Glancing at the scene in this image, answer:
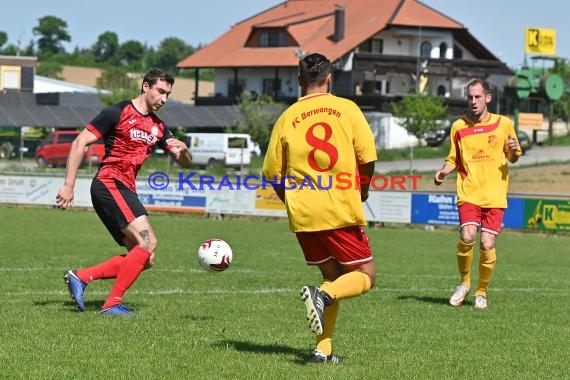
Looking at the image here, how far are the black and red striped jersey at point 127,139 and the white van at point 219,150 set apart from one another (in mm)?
39470

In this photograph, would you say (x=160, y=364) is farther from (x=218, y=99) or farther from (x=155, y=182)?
(x=218, y=99)

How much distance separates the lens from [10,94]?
254 ft

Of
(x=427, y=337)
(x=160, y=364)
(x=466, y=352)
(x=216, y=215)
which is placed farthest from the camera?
(x=216, y=215)

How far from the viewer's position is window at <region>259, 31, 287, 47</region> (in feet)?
266

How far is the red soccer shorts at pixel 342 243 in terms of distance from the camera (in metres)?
7.06

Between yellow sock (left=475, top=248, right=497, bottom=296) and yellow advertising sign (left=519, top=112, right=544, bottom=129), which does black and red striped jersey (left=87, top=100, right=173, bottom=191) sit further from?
yellow advertising sign (left=519, top=112, right=544, bottom=129)

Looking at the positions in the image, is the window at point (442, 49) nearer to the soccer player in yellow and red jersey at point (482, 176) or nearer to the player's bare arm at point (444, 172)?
the soccer player in yellow and red jersey at point (482, 176)

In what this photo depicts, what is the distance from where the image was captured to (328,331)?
715 cm

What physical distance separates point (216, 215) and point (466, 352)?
899 inches

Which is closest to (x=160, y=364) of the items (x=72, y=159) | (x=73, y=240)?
(x=72, y=159)

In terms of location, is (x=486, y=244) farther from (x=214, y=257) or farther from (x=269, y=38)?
(x=269, y=38)

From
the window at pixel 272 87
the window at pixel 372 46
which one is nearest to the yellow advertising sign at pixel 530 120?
Result: the window at pixel 372 46

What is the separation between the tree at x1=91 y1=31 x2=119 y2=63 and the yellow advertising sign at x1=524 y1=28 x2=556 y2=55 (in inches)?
4980

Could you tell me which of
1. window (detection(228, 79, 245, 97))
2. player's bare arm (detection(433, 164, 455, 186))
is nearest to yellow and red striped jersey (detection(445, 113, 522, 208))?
player's bare arm (detection(433, 164, 455, 186))
